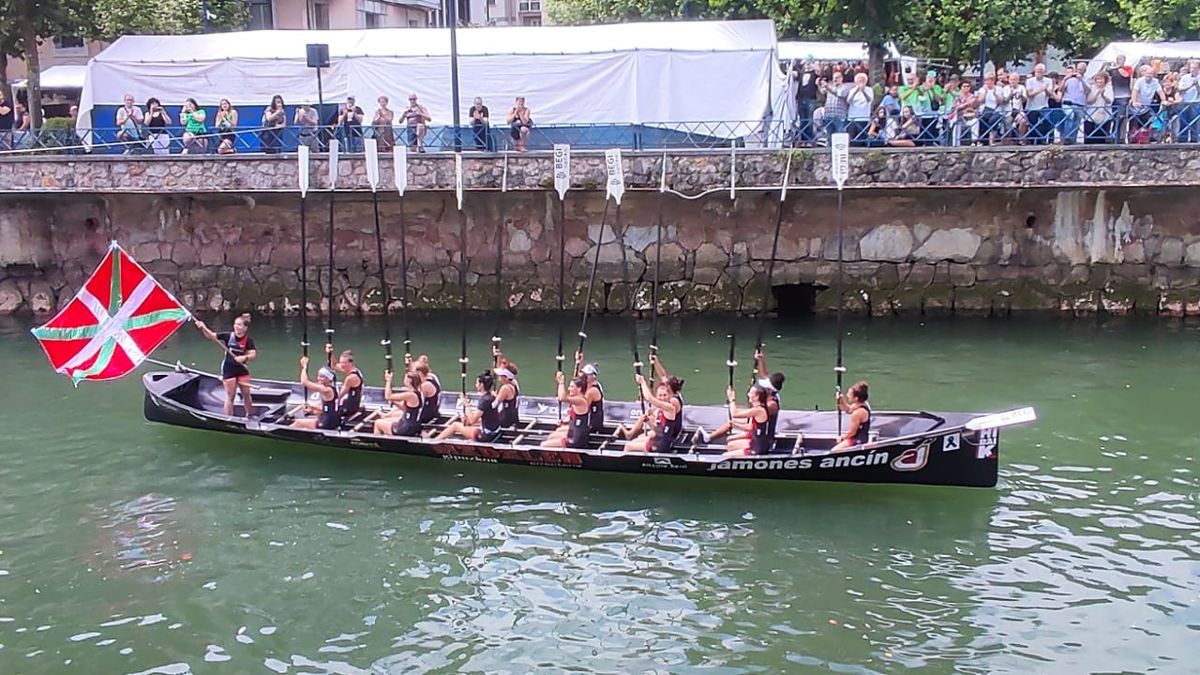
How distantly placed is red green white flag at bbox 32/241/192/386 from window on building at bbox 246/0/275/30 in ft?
92.3

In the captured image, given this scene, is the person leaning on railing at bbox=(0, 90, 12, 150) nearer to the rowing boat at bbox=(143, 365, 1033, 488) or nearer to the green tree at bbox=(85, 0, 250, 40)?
the green tree at bbox=(85, 0, 250, 40)

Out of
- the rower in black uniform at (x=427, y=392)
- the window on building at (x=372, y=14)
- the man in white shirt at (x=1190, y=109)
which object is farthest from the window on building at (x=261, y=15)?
the man in white shirt at (x=1190, y=109)

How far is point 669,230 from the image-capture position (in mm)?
23812

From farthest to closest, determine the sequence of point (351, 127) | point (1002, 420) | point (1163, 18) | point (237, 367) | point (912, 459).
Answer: point (1163, 18), point (351, 127), point (237, 367), point (912, 459), point (1002, 420)

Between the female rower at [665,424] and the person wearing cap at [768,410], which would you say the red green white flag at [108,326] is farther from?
the person wearing cap at [768,410]

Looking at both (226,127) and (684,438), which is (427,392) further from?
(226,127)

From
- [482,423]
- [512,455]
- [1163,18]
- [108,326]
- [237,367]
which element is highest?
[1163,18]

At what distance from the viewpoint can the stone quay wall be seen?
21.8m

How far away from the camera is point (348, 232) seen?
2462cm

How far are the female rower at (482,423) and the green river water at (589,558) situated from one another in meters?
0.46

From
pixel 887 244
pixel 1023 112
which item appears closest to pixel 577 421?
pixel 887 244

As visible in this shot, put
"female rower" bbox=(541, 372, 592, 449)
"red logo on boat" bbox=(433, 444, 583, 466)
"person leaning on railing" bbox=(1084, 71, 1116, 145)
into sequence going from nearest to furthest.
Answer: "red logo on boat" bbox=(433, 444, 583, 466), "female rower" bbox=(541, 372, 592, 449), "person leaning on railing" bbox=(1084, 71, 1116, 145)

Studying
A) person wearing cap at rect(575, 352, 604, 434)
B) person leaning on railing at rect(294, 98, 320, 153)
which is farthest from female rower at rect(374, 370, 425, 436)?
person leaning on railing at rect(294, 98, 320, 153)

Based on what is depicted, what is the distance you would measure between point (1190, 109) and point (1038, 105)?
106 inches
